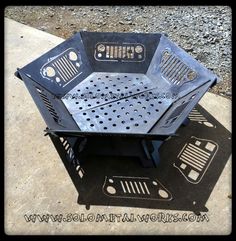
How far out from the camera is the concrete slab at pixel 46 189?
7.43ft

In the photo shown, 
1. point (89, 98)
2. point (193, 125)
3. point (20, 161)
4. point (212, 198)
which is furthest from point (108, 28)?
point (212, 198)

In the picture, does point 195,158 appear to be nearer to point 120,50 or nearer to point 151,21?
point 120,50

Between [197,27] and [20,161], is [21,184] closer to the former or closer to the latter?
[20,161]

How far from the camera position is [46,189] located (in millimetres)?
2449

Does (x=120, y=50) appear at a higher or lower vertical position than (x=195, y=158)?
higher

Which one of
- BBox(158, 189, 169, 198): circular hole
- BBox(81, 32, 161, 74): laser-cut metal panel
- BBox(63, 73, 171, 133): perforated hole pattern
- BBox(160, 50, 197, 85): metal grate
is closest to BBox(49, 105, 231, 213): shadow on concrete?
BBox(158, 189, 169, 198): circular hole

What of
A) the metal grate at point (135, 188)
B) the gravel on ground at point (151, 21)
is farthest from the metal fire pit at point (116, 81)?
the gravel on ground at point (151, 21)

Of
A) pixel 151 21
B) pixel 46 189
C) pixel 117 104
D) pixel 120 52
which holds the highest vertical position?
pixel 120 52

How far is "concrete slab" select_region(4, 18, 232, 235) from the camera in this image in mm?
2266

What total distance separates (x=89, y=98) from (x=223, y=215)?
1183mm

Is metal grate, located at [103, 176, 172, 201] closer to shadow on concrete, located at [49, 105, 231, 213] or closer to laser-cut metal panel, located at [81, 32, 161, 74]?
shadow on concrete, located at [49, 105, 231, 213]

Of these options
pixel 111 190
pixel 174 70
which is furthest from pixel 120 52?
pixel 111 190

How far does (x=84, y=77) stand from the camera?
2969 mm

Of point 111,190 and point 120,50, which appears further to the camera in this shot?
point 120,50
